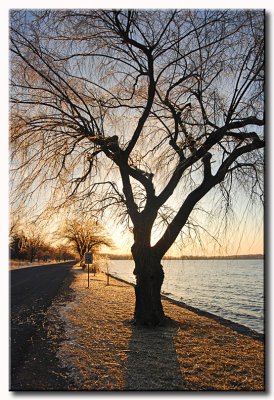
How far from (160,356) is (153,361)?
8.1 inches

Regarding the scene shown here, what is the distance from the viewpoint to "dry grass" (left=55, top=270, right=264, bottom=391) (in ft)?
11.1

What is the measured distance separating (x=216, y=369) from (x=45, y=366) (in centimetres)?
166

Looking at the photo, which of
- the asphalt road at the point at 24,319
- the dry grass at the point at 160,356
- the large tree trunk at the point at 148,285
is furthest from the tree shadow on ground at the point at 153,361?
the asphalt road at the point at 24,319

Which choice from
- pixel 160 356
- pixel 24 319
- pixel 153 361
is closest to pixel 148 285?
pixel 160 356

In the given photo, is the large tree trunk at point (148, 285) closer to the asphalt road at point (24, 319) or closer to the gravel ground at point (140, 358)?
the gravel ground at point (140, 358)

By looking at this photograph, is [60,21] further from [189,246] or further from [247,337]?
[247,337]

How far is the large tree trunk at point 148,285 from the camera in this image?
5559 millimetres

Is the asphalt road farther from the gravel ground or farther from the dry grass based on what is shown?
the dry grass

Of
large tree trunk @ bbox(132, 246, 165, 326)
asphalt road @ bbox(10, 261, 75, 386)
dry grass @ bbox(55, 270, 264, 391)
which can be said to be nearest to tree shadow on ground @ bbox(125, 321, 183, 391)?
dry grass @ bbox(55, 270, 264, 391)

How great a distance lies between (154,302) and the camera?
558 centimetres

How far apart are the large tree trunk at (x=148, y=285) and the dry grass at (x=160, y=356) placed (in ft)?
0.67

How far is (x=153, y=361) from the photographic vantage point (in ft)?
12.9

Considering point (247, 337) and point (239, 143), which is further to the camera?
point (247, 337)
